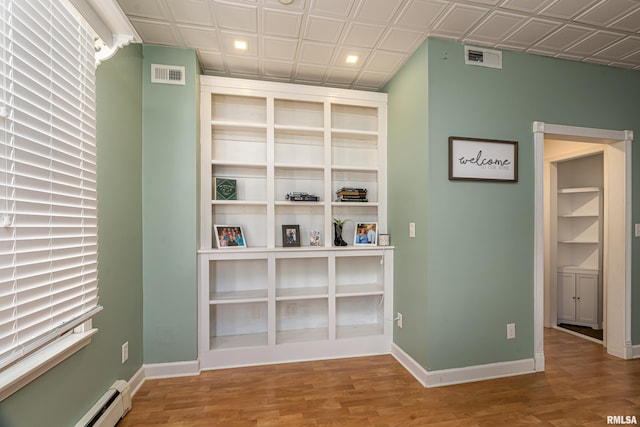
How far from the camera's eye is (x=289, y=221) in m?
3.16

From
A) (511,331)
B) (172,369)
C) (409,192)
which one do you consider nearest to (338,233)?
(409,192)

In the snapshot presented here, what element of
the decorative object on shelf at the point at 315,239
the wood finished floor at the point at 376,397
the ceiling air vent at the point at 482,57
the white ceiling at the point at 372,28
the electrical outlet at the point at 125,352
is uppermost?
the white ceiling at the point at 372,28

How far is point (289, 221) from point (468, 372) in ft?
6.97

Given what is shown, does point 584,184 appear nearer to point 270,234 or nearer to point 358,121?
point 358,121

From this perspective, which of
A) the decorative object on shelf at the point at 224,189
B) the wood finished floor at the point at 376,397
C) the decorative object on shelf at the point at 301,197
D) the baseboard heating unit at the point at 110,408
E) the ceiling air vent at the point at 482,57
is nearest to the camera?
the baseboard heating unit at the point at 110,408

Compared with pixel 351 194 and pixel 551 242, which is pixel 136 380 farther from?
pixel 551 242

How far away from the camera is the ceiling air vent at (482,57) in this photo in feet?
8.09

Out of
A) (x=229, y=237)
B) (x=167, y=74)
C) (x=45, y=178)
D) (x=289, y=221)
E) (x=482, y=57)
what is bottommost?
(x=229, y=237)

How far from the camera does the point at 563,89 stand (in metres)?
2.68

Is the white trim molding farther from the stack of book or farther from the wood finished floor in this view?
the wood finished floor

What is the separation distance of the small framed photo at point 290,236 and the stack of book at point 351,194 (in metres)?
0.56

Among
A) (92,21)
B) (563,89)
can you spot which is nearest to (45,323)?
(92,21)

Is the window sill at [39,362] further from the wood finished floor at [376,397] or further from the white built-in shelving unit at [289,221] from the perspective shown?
the white built-in shelving unit at [289,221]

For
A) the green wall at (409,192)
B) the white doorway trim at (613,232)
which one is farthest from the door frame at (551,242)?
the green wall at (409,192)
